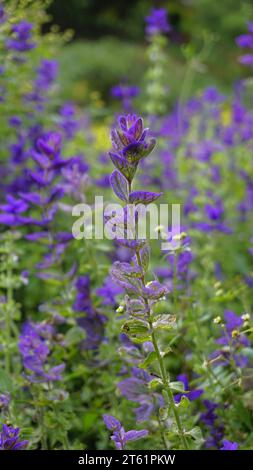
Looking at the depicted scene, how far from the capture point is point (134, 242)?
3.35 ft

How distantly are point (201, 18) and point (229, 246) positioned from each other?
8.97 meters

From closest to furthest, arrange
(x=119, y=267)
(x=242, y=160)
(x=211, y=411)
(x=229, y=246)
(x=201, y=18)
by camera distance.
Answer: (x=119, y=267)
(x=211, y=411)
(x=229, y=246)
(x=242, y=160)
(x=201, y=18)

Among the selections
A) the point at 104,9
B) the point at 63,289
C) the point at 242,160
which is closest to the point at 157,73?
the point at 242,160

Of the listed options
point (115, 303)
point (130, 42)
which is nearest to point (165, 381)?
point (115, 303)

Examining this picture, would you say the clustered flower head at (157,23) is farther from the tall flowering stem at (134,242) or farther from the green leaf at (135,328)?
the green leaf at (135,328)

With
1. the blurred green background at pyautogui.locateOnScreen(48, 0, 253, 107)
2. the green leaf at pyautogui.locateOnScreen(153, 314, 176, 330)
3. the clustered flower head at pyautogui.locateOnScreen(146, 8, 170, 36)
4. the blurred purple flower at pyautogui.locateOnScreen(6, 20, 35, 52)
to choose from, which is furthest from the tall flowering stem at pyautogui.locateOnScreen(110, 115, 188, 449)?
the blurred green background at pyautogui.locateOnScreen(48, 0, 253, 107)

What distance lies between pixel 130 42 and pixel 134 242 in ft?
40.4

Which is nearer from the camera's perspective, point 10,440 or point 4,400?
point 10,440

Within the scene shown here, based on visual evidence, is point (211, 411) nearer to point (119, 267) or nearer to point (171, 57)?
point (119, 267)

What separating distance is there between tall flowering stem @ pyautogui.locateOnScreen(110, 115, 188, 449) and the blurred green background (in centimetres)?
656

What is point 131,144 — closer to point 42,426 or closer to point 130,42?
point 42,426

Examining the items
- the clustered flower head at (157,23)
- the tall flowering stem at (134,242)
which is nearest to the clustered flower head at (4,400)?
the tall flowering stem at (134,242)
